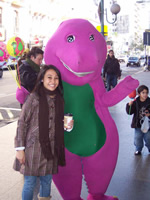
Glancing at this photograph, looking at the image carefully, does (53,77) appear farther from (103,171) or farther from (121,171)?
(121,171)

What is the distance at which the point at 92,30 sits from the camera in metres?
2.79

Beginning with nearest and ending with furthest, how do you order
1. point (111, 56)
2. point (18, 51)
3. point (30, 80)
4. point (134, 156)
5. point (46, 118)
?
point (46, 118)
point (30, 80)
point (18, 51)
point (134, 156)
point (111, 56)

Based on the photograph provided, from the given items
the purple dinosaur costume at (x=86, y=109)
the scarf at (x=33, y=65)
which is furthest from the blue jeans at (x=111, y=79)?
the purple dinosaur costume at (x=86, y=109)

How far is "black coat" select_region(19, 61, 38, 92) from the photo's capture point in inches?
123

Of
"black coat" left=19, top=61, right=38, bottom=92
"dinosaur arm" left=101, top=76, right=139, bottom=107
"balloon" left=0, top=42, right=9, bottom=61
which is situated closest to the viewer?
"dinosaur arm" left=101, top=76, right=139, bottom=107

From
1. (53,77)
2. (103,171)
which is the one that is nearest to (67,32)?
(53,77)

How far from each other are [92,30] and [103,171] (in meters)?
1.37

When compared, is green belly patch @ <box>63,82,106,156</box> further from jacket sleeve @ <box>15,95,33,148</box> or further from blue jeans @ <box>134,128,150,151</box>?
blue jeans @ <box>134,128,150,151</box>

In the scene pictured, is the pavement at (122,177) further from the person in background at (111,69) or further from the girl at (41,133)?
the person in background at (111,69)

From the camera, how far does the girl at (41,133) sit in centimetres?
239

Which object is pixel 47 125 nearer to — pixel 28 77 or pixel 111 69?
pixel 28 77

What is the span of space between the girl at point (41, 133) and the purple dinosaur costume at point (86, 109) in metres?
0.25

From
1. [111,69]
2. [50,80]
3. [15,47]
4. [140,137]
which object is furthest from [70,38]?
[111,69]

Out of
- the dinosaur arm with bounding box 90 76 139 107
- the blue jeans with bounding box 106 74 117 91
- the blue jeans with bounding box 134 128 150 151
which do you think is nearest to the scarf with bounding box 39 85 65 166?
the dinosaur arm with bounding box 90 76 139 107
